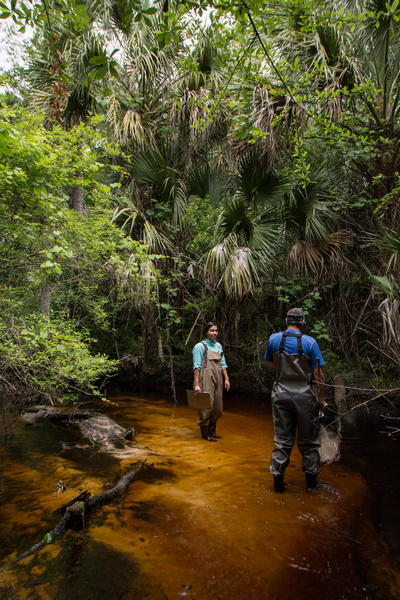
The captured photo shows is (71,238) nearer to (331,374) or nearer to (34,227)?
(34,227)

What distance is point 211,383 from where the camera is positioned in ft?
15.6

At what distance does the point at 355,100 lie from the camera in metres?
6.09

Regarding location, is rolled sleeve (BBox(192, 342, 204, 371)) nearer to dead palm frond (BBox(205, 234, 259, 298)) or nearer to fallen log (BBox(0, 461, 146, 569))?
dead palm frond (BBox(205, 234, 259, 298))

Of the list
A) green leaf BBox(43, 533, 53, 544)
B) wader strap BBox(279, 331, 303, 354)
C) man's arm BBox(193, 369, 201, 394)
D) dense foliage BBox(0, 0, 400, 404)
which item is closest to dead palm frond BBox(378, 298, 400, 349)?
dense foliage BBox(0, 0, 400, 404)

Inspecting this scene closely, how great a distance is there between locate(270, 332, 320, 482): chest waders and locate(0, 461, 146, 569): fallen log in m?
1.39

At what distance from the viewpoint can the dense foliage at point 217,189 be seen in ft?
14.5

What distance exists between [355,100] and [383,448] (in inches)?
223

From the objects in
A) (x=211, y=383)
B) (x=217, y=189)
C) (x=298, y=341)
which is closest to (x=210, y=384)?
(x=211, y=383)

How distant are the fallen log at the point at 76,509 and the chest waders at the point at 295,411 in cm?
139

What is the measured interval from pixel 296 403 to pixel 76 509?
195 cm

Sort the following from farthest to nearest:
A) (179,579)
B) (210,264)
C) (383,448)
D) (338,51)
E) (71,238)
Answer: (210,264)
(338,51)
(71,238)
(383,448)
(179,579)

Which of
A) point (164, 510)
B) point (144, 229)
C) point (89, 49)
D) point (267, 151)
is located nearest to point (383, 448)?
point (164, 510)

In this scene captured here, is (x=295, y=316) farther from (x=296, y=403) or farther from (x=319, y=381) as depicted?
(x=296, y=403)

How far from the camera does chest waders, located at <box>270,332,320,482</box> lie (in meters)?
3.12
